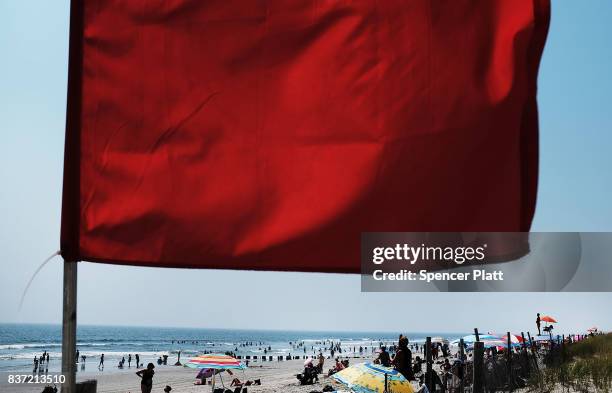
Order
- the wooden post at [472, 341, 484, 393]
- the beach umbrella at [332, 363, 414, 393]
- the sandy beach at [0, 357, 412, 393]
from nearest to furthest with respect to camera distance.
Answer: the beach umbrella at [332, 363, 414, 393] < the wooden post at [472, 341, 484, 393] < the sandy beach at [0, 357, 412, 393]

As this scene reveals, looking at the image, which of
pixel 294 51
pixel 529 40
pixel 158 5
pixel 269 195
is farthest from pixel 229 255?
pixel 529 40

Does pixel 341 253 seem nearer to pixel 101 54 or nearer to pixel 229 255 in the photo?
pixel 229 255

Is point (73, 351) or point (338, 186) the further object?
point (338, 186)

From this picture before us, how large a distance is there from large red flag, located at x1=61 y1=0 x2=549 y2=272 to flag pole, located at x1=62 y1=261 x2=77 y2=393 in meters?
0.22

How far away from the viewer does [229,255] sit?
2379 millimetres

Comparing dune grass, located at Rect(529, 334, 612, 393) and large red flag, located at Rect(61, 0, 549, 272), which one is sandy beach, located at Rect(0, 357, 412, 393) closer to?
dune grass, located at Rect(529, 334, 612, 393)

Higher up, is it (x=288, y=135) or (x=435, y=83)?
(x=435, y=83)

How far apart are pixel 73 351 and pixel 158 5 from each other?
129cm

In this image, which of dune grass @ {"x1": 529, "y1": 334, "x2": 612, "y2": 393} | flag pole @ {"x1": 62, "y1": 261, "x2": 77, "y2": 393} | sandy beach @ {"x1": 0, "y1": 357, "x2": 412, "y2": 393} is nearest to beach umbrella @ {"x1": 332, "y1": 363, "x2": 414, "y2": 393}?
dune grass @ {"x1": 529, "y1": 334, "x2": 612, "y2": 393}

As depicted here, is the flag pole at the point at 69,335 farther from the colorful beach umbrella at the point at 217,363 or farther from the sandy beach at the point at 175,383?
the sandy beach at the point at 175,383

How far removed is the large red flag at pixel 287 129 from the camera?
92.0 inches

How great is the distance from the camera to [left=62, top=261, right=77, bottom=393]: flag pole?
2.13 m

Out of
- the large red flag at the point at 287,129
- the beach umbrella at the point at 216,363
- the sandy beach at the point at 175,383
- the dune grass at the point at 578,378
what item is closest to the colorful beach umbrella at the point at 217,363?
the beach umbrella at the point at 216,363

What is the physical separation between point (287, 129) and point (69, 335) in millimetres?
1049
